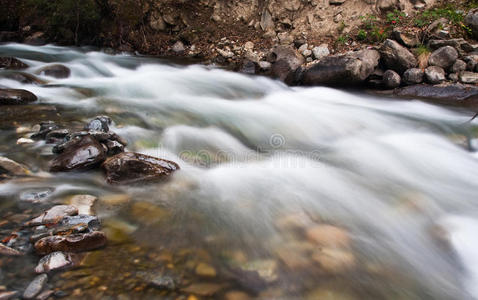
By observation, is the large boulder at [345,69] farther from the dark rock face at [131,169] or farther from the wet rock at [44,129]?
the wet rock at [44,129]

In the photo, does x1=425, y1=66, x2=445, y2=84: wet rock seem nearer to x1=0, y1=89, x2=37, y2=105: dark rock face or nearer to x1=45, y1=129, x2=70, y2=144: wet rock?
x1=45, y1=129, x2=70, y2=144: wet rock

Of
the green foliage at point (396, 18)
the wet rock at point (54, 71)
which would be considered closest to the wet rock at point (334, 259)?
the wet rock at point (54, 71)

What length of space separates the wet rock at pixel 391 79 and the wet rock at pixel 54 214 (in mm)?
7290

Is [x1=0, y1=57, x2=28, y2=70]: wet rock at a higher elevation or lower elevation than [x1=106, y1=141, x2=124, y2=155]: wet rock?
higher

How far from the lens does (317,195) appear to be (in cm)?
329

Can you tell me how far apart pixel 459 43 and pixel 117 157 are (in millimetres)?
8045

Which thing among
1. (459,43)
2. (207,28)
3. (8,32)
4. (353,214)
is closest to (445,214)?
(353,214)

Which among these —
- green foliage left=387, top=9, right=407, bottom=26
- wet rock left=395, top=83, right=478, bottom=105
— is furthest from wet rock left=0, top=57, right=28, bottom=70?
green foliage left=387, top=9, right=407, bottom=26

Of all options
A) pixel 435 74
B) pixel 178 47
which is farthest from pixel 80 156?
pixel 178 47

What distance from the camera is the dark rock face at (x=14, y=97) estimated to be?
4.70 m

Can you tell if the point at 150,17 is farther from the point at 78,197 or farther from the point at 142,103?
the point at 78,197

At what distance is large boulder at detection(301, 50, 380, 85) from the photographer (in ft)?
24.0

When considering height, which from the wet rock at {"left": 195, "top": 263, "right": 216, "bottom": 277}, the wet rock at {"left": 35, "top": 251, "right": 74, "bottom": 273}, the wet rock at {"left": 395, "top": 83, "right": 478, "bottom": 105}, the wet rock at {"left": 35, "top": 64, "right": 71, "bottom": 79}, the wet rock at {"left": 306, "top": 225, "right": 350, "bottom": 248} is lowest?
the wet rock at {"left": 195, "top": 263, "right": 216, "bottom": 277}

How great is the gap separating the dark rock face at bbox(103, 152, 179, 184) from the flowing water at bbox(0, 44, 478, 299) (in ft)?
0.45
